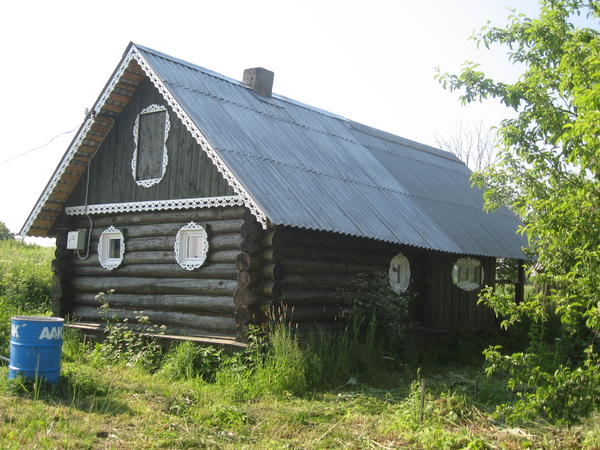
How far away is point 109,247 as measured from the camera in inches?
570

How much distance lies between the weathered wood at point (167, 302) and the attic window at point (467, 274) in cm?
710

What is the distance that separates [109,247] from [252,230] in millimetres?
4695

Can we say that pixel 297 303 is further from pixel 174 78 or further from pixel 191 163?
pixel 174 78

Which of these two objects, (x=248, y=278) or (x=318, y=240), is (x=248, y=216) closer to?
(x=248, y=278)

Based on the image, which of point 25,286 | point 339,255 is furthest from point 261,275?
point 25,286

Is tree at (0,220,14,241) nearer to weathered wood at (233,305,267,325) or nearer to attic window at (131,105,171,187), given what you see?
attic window at (131,105,171,187)

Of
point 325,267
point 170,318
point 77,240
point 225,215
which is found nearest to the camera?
point 225,215

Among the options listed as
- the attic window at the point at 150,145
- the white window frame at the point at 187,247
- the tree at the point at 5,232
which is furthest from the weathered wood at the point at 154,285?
the tree at the point at 5,232

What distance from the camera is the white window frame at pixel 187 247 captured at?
1244 centimetres

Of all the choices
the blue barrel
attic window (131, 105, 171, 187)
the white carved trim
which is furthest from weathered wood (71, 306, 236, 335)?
the blue barrel

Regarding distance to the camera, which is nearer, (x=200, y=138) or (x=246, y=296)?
(x=246, y=296)

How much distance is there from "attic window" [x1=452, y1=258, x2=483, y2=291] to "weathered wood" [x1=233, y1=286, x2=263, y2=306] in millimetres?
7094

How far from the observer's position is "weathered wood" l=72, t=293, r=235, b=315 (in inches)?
473

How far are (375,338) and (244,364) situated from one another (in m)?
2.75
